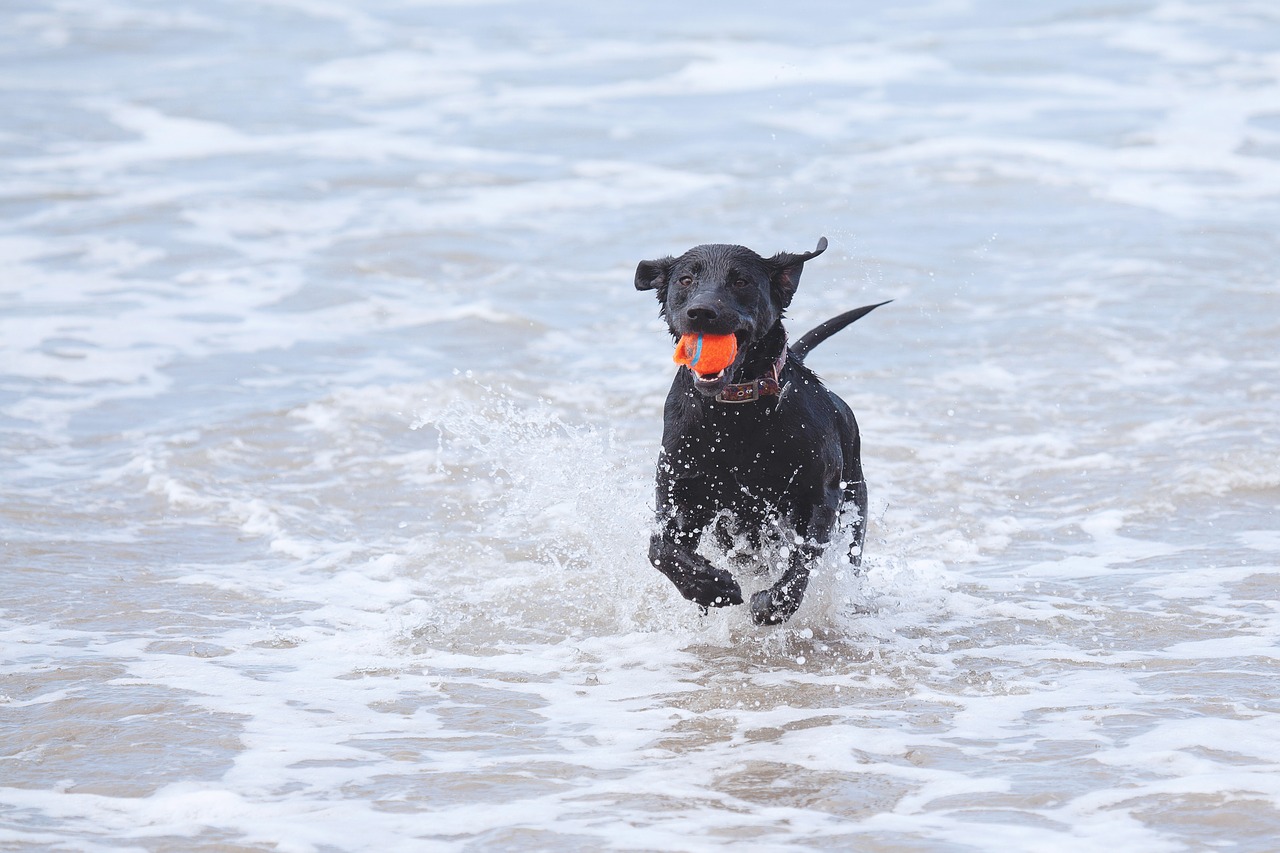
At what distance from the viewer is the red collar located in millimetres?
5270

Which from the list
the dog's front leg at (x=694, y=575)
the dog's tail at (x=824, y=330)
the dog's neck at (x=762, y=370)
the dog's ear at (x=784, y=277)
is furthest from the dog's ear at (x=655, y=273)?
the dog's front leg at (x=694, y=575)

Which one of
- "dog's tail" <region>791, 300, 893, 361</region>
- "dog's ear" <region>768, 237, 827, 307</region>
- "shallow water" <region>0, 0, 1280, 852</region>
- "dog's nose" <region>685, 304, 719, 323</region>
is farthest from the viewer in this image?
"dog's tail" <region>791, 300, 893, 361</region>

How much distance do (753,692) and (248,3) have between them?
22.5 meters

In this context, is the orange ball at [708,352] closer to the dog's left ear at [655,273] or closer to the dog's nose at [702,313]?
the dog's nose at [702,313]

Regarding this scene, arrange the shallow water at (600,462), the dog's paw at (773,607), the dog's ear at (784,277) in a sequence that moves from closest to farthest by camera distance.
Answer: the shallow water at (600,462) → the dog's paw at (773,607) → the dog's ear at (784,277)

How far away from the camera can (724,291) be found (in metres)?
5.28

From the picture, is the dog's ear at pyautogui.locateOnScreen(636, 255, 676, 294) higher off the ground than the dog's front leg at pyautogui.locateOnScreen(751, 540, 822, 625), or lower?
higher

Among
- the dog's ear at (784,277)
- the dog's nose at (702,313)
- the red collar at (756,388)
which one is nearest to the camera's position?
the dog's nose at (702,313)

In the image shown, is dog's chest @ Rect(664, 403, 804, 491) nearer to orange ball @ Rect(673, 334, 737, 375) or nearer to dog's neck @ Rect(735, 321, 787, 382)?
dog's neck @ Rect(735, 321, 787, 382)

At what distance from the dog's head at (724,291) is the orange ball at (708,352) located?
2cm

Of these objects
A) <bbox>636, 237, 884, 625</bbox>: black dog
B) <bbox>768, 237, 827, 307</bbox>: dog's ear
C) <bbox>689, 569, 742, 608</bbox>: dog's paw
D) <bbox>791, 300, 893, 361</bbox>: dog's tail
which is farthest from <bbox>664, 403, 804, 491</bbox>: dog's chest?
<bbox>791, 300, 893, 361</bbox>: dog's tail

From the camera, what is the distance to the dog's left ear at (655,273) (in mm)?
5707

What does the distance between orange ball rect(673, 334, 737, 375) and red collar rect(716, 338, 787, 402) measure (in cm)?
13

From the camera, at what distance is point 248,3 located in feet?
82.1
